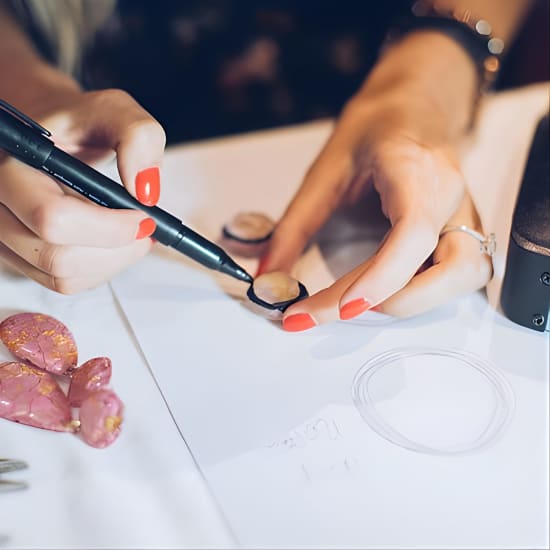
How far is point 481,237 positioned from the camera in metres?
0.49

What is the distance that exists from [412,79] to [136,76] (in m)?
0.31

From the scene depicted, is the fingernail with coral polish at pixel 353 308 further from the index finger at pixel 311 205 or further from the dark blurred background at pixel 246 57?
the dark blurred background at pixel 246 57

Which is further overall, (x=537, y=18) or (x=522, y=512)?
(x=537, y=18)

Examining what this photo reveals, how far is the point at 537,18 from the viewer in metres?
0.78

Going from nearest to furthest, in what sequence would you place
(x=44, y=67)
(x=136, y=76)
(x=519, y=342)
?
(x=519, y=342) → (x=44, y=67) → (x=136, y=76)

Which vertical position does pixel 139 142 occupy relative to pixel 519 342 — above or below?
above

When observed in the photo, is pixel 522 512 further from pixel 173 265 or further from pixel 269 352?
pixel 173 265

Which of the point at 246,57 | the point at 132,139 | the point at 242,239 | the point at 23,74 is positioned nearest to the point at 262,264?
the point at 242,239

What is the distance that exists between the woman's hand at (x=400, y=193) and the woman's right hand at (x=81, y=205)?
11cm

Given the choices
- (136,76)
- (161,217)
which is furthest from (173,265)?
(136,76)

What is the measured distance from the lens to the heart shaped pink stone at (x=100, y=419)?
1.23ft

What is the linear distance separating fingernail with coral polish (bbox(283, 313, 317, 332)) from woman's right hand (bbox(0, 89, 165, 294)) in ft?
0.33

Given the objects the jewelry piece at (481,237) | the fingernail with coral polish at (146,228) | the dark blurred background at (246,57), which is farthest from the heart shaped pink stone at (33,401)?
the dark blurred background at (246,57)

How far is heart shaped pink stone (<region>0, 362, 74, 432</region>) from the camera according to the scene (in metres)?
0.39
